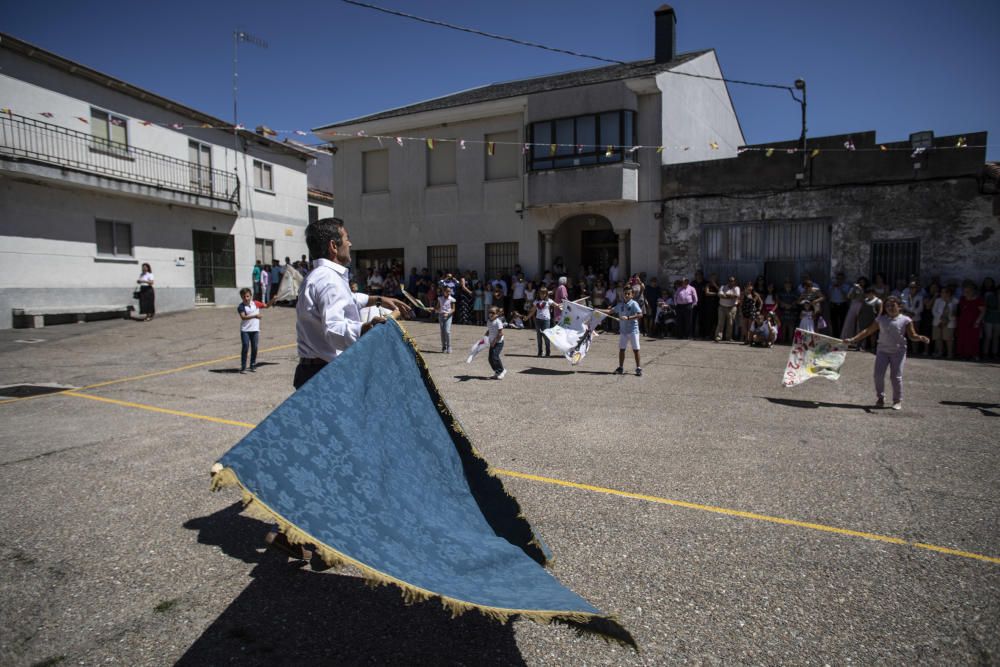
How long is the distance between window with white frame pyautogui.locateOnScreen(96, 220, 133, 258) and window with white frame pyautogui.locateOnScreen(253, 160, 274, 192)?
6.43 metres

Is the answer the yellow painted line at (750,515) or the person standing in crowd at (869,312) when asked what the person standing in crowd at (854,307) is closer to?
the person standing in crowd at (869,312)

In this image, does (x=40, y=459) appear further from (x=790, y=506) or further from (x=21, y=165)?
(x=21, y=165)

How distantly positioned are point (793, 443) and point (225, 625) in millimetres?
6077

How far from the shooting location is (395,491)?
3115 millimetres

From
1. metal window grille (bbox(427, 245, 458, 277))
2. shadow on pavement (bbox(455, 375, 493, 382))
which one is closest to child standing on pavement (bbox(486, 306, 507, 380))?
shadow on pavement (bbox(455, 375, 493, 382))

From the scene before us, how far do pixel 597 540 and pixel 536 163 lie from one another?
18.9 metres

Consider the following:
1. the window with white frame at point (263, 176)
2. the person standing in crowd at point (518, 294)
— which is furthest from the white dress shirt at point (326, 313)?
the window with white frame at point (263, 176)

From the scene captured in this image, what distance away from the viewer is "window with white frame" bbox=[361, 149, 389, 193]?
25391 mm

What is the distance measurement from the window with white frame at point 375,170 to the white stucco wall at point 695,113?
11.8m

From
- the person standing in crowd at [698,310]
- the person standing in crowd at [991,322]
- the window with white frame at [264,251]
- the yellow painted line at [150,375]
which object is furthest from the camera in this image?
the window with white frame at [264,251]

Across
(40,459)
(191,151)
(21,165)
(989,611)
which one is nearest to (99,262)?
(21,165)

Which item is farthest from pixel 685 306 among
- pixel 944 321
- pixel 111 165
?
pixel 111 165

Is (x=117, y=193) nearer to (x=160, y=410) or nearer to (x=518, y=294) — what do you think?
(x=518, y=294)

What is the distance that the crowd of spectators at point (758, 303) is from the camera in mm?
14180
